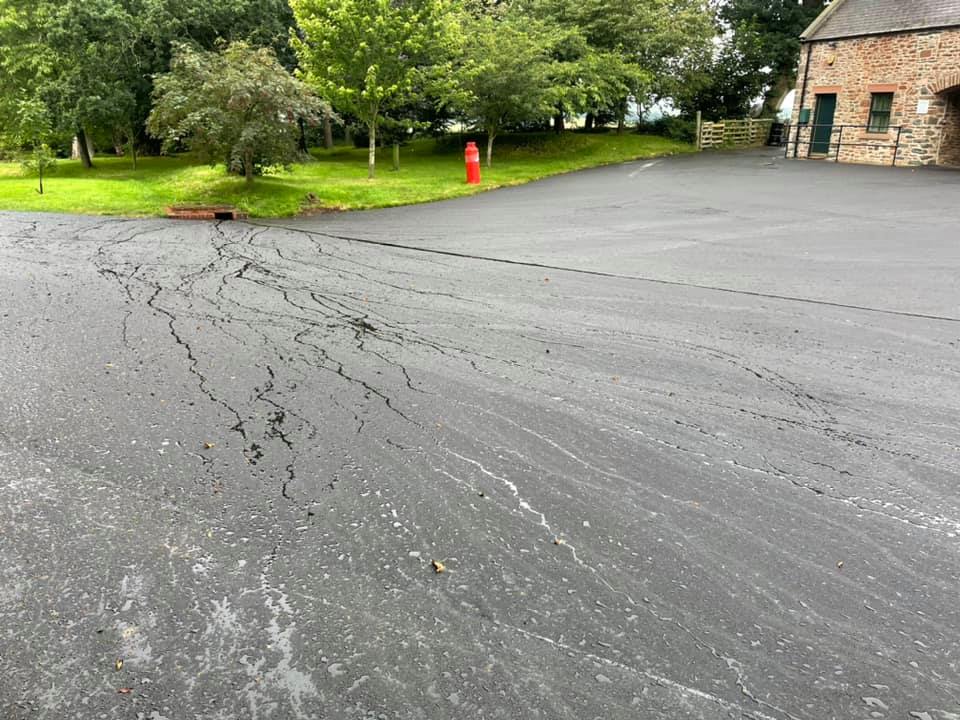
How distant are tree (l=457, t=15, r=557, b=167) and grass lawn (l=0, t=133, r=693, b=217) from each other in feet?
6.70

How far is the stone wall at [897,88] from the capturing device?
73.5 ft

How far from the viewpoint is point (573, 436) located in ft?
15.0

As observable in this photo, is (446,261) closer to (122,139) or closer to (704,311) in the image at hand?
(704,311)

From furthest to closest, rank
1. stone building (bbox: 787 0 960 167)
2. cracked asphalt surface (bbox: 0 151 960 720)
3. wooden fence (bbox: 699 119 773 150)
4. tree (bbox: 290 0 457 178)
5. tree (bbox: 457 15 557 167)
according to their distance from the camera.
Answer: wooden fence (bbox: 699 119 773 150) → stone building (bbox: 787 0 960 167) → tree (bbox: 457 15 557 167) → tree (bbox: 290 0 457 178) → cracked asphalt surface (bbox: 0 151 960 720)

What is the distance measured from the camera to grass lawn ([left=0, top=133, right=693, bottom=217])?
15797 millimetres

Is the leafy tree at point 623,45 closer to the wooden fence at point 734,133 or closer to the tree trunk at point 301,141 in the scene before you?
the wooden fence at point 734,133

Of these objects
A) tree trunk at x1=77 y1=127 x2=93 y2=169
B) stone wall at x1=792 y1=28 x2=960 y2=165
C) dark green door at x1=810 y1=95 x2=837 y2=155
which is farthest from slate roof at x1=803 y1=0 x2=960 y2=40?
tree trunk at x1=77 y1=127 x2=93 y2=169

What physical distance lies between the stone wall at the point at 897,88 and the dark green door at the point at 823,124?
0.34 m

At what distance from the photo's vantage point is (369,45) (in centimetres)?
1853

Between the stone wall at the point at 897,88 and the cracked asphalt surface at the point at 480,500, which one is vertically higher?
the stone wall at the point at 897,88

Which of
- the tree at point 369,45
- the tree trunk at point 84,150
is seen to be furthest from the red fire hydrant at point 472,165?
the tree trunk at point 84,150

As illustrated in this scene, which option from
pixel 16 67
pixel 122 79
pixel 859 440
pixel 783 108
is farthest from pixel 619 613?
→ pixel 783 108

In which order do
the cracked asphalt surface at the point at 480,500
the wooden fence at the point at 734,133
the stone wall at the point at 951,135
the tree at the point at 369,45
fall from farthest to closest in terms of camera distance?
the wooden fence at the point at 734,133 → the stone wall at the point at 951,135 → the tree at the point at 369,45 → the cracked asphalt surface at the point at 480,500

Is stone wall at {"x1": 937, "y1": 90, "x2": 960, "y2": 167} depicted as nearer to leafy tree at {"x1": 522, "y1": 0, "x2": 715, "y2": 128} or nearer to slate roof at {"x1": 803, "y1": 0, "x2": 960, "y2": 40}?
slate roof at {"x1": 803, "y1": 0, "x2": 960, "y2": 40}
